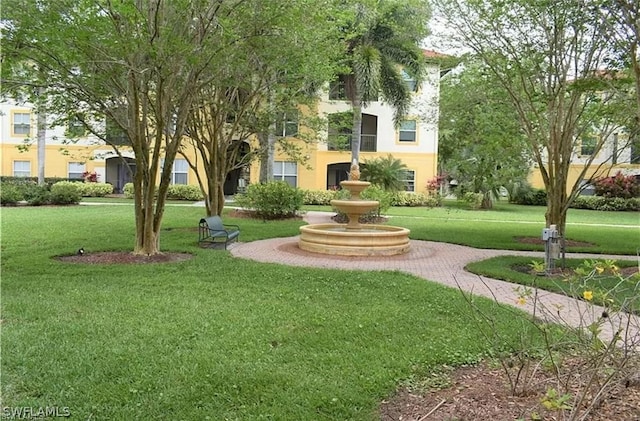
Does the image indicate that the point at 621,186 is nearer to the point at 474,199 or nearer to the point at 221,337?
the point at 474,199

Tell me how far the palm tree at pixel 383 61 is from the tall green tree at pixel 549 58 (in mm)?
10438

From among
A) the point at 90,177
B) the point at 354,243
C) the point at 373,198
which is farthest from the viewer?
the point at 90,177

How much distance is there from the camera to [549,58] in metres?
10.2

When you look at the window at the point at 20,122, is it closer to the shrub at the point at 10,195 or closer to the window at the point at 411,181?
the shrub at the point at 10,195

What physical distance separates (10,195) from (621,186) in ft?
112

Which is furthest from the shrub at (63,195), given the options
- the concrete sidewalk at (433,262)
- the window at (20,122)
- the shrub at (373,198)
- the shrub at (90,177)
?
the concrete sidewalk at (433,262)

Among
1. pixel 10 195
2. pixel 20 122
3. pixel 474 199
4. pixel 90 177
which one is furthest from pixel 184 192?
pixel 474 199

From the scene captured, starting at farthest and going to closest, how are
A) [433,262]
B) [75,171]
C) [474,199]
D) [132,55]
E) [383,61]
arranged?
1. [75,171]
2. [474,199]
3. [383,61]
4. [433,262]
5. [132,55]

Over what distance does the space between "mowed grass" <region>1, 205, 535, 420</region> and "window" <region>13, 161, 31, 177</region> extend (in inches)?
1120

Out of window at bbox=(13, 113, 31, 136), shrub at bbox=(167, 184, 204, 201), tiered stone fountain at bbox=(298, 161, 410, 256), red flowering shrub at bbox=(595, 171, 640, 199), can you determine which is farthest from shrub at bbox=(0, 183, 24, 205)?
red flowering shrub at bbox=(595, 171, 640, 199)

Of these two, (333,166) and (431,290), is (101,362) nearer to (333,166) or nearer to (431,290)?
(431,290)

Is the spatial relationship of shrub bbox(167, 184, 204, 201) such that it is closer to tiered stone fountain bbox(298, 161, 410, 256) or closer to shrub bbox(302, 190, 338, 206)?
shrub bbox(302, 190, 338, 206)

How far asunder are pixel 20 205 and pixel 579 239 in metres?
23.4

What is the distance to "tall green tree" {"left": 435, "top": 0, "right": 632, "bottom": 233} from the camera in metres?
9.77
